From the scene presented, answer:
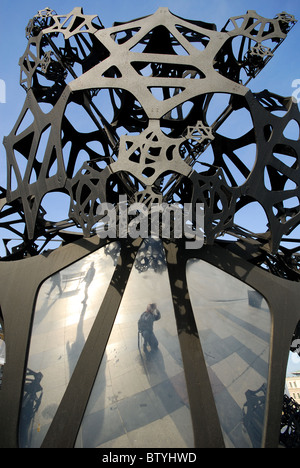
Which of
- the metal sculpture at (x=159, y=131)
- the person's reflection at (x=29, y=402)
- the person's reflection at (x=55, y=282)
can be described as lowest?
the person's reflection at (x=29, y=402)

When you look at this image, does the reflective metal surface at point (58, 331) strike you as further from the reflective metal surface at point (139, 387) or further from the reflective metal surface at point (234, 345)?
the reflective metal surface at point (234, 345)

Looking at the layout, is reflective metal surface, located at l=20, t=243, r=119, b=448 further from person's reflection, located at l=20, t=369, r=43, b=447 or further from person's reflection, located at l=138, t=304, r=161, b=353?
person's reflection, located at l=138, t=304, r=161, b=353

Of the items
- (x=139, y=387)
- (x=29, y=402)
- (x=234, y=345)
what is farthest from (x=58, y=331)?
(x=234, y=345)

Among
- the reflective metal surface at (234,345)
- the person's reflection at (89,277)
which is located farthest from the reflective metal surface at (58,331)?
the reflective metal surface at (234,345)

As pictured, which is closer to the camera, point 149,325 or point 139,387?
point 139,387

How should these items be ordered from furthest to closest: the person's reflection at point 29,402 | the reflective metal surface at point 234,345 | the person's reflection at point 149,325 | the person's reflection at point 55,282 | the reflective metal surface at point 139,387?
the person's reflection at point 55,282 → the person's reflection at point 149,325 → the reflective metal surface at point 234,345 → the person's reflection at point 29,402 → the reflective metal surface at point 139,387

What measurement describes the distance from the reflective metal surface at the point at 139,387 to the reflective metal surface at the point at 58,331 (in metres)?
0.92

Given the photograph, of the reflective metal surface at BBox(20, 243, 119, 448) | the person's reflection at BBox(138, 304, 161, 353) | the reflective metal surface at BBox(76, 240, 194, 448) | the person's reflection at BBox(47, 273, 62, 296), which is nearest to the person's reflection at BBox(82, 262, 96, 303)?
the reflective metal surface at BBox(20, 243, 119, 448)

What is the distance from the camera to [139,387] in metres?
9.43

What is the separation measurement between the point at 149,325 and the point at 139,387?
1.70 meters

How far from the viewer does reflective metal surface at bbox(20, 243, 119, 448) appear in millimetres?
9312

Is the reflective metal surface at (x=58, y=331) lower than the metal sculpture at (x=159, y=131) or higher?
lower

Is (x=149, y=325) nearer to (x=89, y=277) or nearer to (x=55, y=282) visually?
(x=89, y=277)

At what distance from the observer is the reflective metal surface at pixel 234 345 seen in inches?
366
